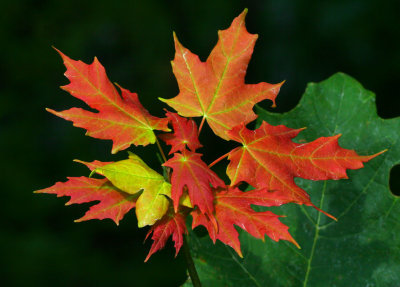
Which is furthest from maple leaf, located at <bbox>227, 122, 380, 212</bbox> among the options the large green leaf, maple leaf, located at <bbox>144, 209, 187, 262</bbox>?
the large green leaf

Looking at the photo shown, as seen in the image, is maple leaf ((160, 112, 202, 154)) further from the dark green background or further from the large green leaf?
the dark green background

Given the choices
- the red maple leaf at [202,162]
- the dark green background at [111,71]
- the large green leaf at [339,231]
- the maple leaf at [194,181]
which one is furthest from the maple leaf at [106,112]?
the dark green background at [111,71]

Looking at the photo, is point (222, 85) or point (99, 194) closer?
point (99, 194)

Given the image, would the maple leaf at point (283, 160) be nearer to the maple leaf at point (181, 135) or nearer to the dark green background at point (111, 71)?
the maple leaf at point (181, 135)

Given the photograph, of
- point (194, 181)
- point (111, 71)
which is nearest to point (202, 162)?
point (194, 181)

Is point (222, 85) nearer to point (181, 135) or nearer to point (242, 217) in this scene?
point (181, 135)

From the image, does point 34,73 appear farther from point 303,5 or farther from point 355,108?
point 355,108
